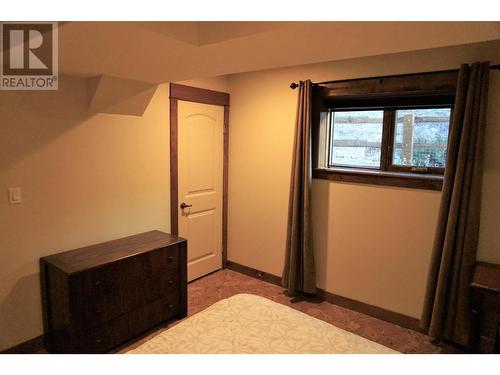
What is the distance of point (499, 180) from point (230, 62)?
6.55ft

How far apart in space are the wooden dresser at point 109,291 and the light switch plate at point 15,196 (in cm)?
44

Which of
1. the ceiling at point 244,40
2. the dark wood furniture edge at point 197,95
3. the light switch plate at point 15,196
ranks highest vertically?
the dark wood furniture edge at point 197,95

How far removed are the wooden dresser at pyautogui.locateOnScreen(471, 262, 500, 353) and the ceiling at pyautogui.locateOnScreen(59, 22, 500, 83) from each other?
1.49 metres

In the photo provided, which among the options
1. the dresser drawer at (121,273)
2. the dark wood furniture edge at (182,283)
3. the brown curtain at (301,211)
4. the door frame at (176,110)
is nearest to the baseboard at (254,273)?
the brown curtain at (301,211)

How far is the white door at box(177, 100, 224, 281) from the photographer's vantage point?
3344mm

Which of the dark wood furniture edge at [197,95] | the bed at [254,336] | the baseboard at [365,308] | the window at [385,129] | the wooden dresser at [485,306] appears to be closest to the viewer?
the bed at [254,336]

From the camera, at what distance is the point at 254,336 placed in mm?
1622

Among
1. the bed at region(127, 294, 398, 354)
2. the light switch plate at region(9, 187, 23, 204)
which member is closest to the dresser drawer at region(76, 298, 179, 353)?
the bed at region(127, 294, 398, 354)

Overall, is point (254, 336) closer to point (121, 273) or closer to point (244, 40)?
point (121, 273)

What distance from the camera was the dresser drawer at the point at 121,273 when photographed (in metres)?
2.12

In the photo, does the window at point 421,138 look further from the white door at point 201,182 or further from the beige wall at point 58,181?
the beige wall at point 58,181

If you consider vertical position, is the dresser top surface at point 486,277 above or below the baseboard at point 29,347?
above

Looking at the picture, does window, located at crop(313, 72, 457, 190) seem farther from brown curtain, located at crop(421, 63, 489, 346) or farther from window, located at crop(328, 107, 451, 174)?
brown curtain, located at crop(421, 63, 489, 346)
